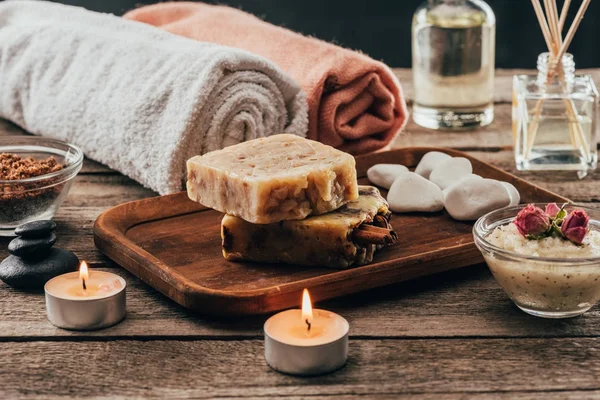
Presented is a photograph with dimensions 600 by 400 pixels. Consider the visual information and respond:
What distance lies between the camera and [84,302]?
106 centimetres

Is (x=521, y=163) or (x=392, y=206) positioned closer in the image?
(x=392, y=206)

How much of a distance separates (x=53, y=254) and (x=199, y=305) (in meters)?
0.26

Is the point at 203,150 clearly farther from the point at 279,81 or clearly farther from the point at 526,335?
the point at 526,335

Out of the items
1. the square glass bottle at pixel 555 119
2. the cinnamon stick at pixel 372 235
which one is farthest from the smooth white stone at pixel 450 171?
the cinnamon stick at pixel 372 235

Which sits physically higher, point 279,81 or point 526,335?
point 279,81

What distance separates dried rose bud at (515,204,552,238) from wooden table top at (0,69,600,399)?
0.10 m

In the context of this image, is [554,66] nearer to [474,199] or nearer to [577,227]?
[474,199]

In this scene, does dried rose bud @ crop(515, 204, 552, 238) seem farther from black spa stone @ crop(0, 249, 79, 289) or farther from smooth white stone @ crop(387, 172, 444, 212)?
black spa stone @ crop(0, 249, 79, 289)

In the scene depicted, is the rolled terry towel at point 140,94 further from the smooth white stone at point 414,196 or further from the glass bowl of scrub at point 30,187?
the smooth white stone at point 414,196

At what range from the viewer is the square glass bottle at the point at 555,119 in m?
1.63

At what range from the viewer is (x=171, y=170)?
4.89 ft

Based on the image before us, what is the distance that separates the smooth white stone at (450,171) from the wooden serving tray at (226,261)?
9cm

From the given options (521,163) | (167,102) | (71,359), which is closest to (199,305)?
(71,359)

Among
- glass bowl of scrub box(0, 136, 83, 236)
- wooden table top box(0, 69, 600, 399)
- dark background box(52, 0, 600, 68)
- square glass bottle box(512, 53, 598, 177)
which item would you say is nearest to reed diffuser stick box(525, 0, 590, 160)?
square glass bottle box(512, 53, 598, 177)
